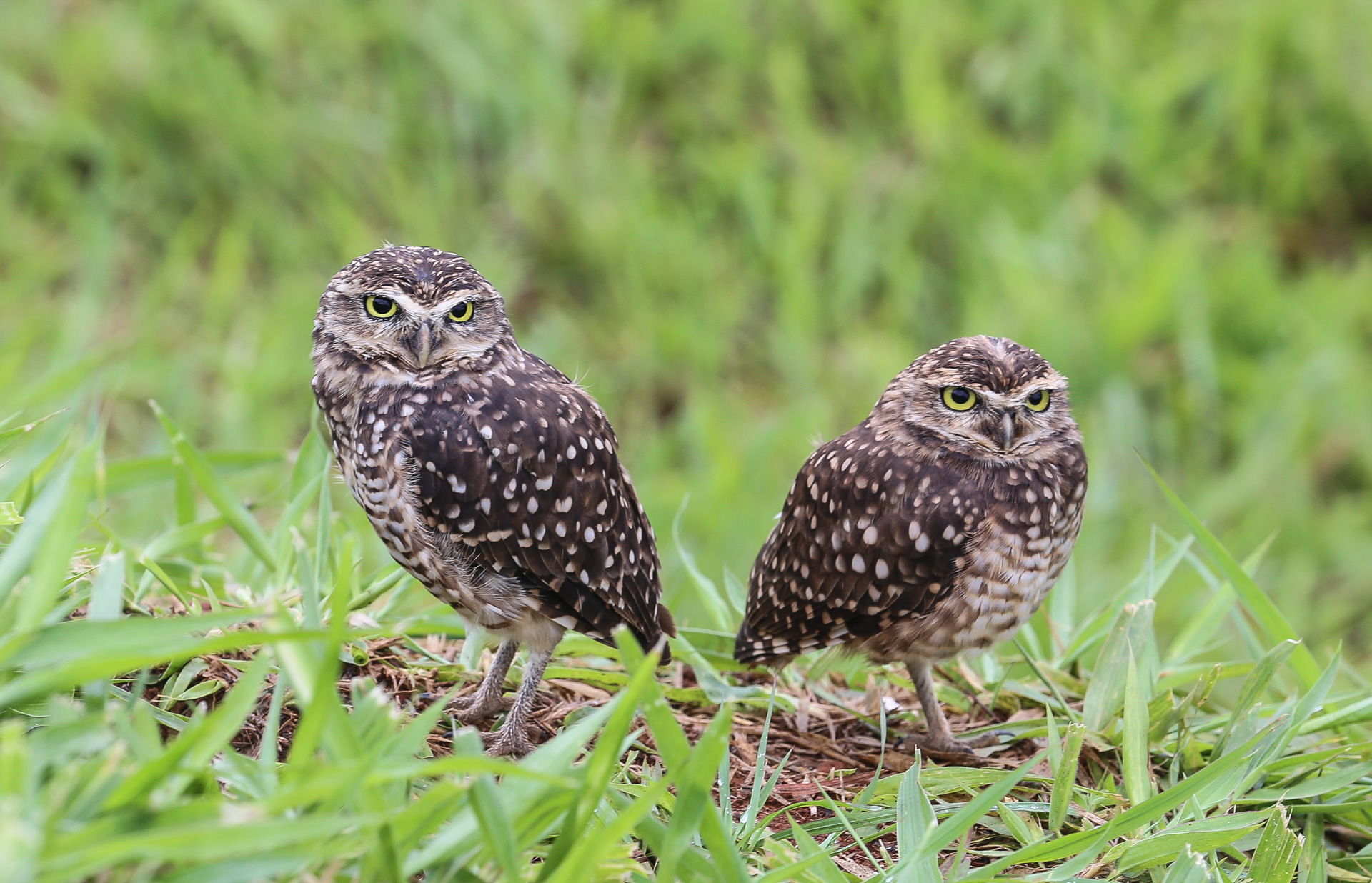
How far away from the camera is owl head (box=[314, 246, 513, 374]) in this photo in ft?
10.0

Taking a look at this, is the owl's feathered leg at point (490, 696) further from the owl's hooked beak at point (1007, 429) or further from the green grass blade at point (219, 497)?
the owl's hooked beak at point (1007, 429)

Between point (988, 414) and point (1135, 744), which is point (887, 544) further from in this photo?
point (1135, 744)

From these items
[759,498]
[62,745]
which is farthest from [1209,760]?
[759,498]

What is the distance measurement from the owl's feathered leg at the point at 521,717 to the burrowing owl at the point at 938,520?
0.59 m

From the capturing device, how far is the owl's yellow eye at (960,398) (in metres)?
3.17

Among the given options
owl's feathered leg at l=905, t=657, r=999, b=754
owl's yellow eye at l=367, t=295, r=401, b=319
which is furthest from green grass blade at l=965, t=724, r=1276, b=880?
owl's yellow eye at l=367, t=295, r=401, b=319

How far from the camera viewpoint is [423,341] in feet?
9.98

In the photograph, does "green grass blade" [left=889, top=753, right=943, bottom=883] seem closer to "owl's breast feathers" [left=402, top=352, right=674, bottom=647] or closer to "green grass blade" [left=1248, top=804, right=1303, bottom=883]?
"green grass blade" [left=1248, top=804, right=1303, bottom=883]

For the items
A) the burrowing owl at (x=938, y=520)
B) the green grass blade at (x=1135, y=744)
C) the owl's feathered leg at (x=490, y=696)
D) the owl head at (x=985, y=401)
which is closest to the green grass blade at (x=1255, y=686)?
the green grass blade at (x=1135, y=744)

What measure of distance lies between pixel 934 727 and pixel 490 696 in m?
1.14

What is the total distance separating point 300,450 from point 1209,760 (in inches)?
101

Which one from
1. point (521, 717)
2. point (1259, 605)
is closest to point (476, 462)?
point (521, 717)

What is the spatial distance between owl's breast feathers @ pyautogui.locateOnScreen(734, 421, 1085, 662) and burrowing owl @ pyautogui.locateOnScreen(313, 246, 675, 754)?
0.38 metres

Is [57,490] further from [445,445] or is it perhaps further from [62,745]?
[445,445]
